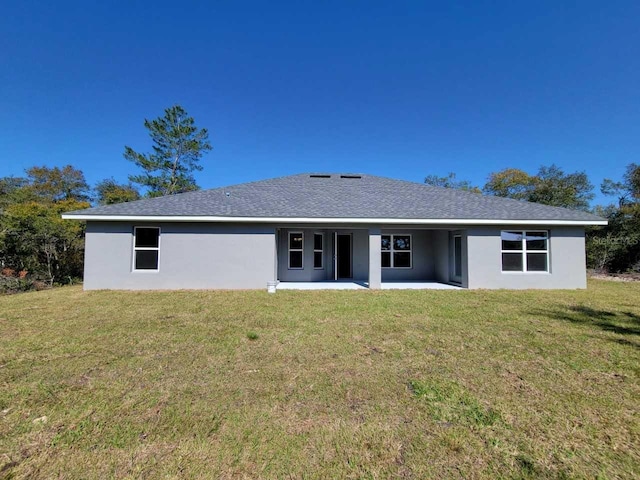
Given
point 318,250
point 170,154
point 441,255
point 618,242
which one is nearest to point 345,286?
point 318,250

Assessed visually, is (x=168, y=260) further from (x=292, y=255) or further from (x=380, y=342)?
(x=380, y=342)

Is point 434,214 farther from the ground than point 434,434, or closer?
farther from the ground

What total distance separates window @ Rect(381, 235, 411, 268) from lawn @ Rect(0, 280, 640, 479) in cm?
708

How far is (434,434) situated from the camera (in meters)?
2.52

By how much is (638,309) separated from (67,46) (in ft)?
73.5

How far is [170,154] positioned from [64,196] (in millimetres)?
16379

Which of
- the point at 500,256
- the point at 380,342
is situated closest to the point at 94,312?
the point at 380,342

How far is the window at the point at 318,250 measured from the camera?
505 inches

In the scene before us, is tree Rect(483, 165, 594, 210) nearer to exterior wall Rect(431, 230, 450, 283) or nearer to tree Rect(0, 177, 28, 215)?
exterior wall Rect(431, 230, 450, 283)

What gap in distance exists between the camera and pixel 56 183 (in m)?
33.6

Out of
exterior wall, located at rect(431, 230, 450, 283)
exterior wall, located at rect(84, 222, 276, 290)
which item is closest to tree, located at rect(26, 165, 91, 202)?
exterior wall, located at rect(84, 222, 276, 290)

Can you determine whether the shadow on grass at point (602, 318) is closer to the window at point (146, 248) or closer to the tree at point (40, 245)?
the window at point (146, 248)

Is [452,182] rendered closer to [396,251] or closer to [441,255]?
[441,255]

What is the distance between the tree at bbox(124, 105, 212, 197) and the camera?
90.6ft
